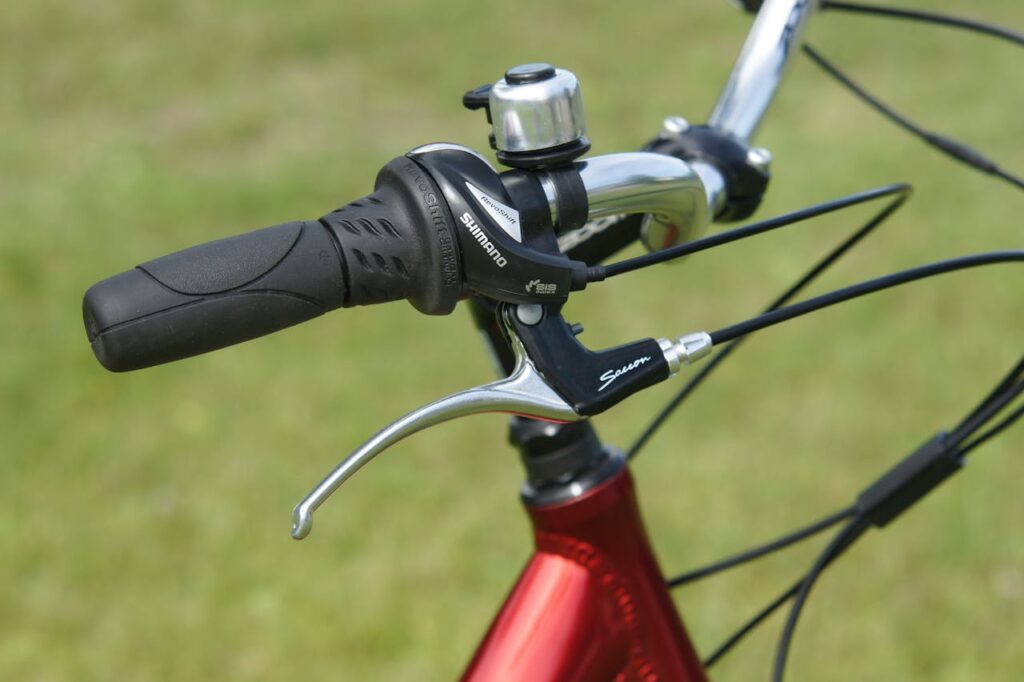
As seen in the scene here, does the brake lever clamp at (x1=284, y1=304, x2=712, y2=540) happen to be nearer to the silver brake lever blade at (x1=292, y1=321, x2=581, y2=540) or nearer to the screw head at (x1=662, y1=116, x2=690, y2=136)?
the silver brake lever blade at (x1=292, y1=321, x2=581, y2=540)

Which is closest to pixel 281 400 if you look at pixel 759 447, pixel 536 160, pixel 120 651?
pixel 120 651

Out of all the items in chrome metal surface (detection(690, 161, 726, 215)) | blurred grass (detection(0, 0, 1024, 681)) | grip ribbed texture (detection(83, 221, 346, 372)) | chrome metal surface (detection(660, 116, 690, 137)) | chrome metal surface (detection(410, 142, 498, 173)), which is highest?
chrome metal surface (detection(410, 142, 498, 173))

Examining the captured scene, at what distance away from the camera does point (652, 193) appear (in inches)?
35.6

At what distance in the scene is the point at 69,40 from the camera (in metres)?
5.73

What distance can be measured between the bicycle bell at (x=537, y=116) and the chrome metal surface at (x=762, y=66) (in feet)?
1.14

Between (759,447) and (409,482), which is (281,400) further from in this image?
(759,447)

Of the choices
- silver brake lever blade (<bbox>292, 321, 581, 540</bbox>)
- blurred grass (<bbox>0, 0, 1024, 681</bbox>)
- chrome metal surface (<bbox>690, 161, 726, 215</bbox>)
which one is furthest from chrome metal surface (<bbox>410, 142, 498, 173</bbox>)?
blurred grass (<bbox>0, 0, 1024, 681</bbox>)

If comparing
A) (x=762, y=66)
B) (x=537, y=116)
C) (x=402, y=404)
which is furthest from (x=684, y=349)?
(x=402, y=404)

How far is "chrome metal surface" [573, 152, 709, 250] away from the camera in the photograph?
860mm

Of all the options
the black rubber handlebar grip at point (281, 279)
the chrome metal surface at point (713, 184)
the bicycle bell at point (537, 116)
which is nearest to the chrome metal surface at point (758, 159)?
the chrome metal surface at point (713, 184)

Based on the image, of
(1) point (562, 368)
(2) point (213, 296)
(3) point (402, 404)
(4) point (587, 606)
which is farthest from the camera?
(3) point (402, 404)

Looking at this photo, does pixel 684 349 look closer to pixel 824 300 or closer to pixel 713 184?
pixel 824 300

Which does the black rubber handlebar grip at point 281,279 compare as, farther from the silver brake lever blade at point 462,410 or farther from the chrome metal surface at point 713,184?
the chrome metal surface at point 713,184

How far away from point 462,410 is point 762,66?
0.53m
